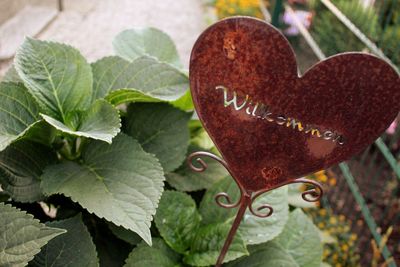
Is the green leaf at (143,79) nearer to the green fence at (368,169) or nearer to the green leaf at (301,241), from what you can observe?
the green leaf at (301,241)

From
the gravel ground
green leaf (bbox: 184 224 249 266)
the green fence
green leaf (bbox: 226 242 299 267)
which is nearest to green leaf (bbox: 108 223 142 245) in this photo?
green leaf (bbox: 184 224 249 266)

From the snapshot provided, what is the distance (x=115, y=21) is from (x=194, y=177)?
341 cm

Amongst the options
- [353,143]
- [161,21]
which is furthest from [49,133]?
[161,21]

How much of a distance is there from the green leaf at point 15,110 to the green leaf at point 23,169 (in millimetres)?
65

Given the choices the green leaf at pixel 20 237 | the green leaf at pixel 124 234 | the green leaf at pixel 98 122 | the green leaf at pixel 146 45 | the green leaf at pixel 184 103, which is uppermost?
the green leaf at pixel 146 45

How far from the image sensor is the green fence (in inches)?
82.3

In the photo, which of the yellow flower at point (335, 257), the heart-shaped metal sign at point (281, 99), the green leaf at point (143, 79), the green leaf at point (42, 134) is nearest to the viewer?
the heart-shaped metal sign at point (281, 99)

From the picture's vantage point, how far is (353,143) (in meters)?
0.82

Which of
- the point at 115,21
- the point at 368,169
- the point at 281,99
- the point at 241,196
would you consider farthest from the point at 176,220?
the point at 115,21

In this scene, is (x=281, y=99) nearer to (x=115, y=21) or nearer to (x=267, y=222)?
(x=267, y=222)

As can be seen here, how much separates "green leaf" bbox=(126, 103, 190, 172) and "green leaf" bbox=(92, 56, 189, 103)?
0.26 feet

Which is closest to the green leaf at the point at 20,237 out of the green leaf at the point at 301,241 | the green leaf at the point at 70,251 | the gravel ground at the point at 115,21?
the green leaf at the point at 70,251

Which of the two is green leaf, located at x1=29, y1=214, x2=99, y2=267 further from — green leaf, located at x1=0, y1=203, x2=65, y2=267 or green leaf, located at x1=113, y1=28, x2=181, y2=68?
green leaf, located at x1=113, y1=28, x2=181, y2=68

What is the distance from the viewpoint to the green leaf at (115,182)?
86 cm
